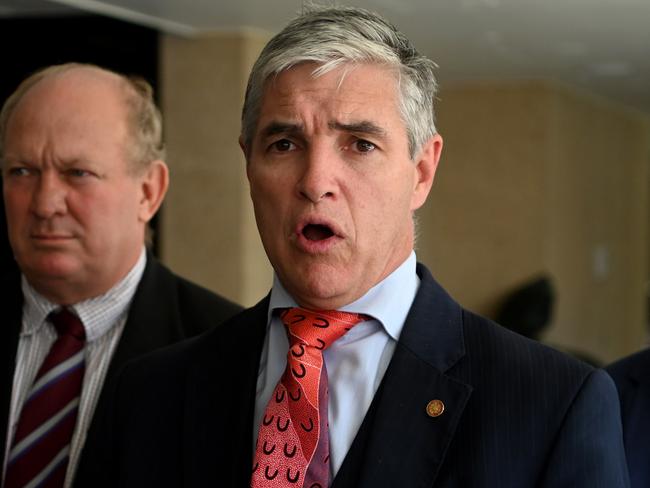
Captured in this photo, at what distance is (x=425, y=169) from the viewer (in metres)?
1.40

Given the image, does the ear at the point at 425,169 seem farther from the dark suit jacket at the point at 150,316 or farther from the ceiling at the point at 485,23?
the ceiling at the point at 485,23

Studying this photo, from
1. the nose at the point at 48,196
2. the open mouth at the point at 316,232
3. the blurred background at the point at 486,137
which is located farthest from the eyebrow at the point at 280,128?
the blurred background at the point at 486,137

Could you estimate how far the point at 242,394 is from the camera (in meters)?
1.41

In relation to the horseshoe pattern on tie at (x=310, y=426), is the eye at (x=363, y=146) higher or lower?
higher

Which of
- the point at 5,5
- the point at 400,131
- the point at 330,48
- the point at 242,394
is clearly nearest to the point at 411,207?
the point at 400,131

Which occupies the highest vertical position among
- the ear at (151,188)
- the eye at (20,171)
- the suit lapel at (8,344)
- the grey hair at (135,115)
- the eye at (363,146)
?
the eye at (363,146)

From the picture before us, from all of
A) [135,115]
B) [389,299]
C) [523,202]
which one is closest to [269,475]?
[389,299]

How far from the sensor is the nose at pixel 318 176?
1.26 metres

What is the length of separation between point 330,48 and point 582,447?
57 centimetres

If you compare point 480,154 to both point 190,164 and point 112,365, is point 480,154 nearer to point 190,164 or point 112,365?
point 190,164

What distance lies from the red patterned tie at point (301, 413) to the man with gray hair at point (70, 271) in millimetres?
559

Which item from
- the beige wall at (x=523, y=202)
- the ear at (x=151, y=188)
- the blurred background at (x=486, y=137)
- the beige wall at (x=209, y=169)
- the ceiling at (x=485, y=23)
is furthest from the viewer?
the beige wall at (x=523, y=202)

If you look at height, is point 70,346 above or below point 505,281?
above

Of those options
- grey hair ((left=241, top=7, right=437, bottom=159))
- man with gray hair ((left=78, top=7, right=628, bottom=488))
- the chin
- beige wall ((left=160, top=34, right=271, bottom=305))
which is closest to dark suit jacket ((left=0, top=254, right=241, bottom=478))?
the chin
